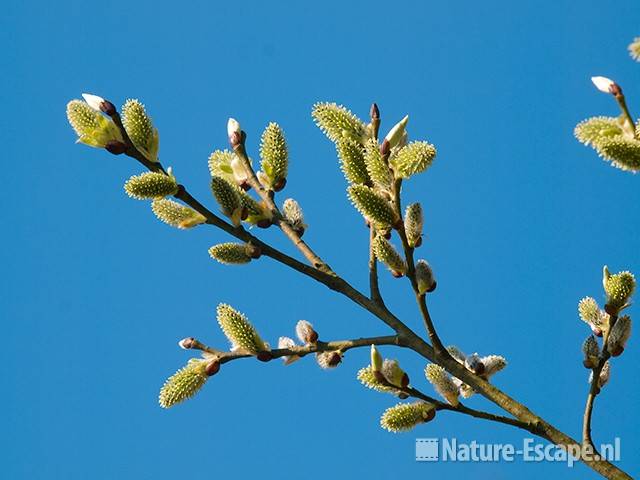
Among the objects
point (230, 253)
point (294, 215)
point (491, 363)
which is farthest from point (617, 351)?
point (230, 253)

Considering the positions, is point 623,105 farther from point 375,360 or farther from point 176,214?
point 176,214

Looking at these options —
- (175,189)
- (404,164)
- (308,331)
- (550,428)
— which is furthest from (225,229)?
(550,428)

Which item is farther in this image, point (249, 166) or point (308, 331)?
point (249, 166)

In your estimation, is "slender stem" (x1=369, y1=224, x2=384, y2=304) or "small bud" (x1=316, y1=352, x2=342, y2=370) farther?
"small bud" (x1=316, y1=352, x2=342, y2=370)

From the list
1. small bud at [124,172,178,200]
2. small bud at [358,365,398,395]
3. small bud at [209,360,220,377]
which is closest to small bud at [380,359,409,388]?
small bud at [358,365,398,395]

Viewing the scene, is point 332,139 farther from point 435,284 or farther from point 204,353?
point 204,353

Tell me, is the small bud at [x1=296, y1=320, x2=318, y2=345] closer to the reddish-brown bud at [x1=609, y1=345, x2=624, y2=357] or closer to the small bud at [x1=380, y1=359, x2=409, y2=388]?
the small bud at [x1=380, y1=359, x2=409, y2=388]

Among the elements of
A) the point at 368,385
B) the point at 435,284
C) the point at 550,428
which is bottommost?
the point at 550,428
